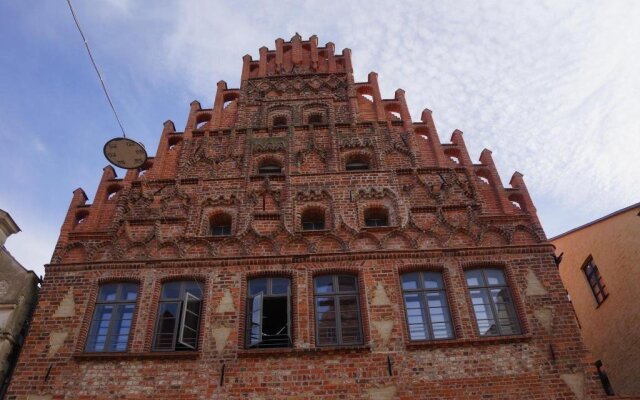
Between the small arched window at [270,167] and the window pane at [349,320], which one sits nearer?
the window pane at [349,320]

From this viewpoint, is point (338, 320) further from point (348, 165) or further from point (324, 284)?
point (348, 165)

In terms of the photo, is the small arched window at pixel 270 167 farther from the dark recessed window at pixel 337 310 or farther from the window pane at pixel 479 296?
the window pane at pixel 479 296

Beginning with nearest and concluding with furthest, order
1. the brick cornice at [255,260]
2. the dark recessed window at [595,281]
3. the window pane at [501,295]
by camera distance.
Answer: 1. the window pane at [501,295]
2. the brick cornice at [255,260]
3. the dark recessed window at [595,281]

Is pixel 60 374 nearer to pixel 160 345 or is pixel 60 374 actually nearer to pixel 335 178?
pixel 160 345

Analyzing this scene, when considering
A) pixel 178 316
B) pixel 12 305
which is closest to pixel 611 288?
pixel 178 316

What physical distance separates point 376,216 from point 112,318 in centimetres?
572

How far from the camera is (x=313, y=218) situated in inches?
470

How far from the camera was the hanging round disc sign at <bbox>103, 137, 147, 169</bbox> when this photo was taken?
456 inches

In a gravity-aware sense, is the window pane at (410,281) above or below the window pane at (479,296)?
above

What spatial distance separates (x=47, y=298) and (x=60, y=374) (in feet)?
5.44

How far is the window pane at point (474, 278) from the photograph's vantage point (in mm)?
10574

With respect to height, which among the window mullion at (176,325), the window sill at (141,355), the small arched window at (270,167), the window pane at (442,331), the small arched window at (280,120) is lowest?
the window sill at (141,355)

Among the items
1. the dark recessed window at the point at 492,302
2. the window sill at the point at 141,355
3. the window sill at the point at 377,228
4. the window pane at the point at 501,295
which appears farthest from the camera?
the window sill at the point at 377,228

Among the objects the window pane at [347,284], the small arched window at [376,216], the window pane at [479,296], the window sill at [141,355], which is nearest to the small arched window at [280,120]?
the small arched window at [376,216]
